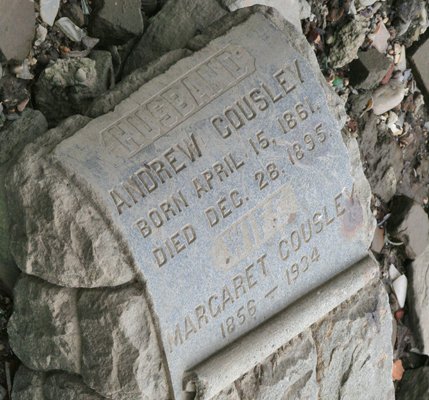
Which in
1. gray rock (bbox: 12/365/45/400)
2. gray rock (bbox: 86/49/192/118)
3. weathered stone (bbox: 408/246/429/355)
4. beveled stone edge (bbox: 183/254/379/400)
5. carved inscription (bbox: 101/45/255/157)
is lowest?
weathered stone (bbox: 408/246/429/355)

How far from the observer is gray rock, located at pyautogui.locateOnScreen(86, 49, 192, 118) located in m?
1.88

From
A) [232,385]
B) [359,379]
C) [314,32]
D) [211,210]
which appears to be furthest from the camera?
[314,32]

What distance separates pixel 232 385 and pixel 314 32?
138 cm

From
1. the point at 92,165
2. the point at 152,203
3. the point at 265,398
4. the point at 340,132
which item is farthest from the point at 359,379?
the point at 92,165

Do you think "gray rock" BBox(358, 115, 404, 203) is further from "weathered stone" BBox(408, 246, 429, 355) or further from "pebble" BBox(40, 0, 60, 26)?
"pebble" BBox(40, 0, 60, 26)

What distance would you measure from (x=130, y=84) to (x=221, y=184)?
0.37m

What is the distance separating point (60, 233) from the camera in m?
1.69

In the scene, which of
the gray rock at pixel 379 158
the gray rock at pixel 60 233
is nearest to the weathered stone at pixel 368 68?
the gray rock at pixel 379 158

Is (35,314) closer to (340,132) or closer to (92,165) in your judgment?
(92,165)

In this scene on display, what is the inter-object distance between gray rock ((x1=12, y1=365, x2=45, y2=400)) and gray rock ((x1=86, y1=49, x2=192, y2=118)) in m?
0.68

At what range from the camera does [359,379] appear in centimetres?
228

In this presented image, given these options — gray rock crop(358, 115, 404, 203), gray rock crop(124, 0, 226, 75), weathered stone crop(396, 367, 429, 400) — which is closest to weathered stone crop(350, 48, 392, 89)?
gray rock crop(358, 115, 404, 203)

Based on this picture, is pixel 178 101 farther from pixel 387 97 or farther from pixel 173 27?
pixel 387 97

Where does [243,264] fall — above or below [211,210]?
below
